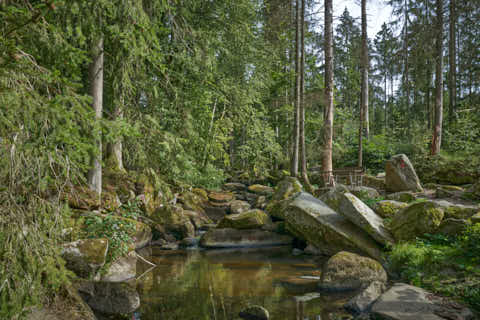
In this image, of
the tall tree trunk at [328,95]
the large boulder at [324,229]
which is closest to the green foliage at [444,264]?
the large boulder at [324,229]

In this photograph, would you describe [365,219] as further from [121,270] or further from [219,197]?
[219,197]

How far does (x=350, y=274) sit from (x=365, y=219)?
203 cm

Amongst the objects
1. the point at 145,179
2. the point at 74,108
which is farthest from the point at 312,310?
the point at 145,179

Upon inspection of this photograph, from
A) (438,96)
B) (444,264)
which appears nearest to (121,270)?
(444,264)

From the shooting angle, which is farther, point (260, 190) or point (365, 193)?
point (260, 190)

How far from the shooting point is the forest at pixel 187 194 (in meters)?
3.19

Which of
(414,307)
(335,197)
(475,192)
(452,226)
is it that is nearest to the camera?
(414,307)

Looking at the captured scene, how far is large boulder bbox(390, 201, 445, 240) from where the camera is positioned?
700cm

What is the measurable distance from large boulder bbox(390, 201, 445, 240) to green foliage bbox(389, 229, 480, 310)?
10.3 inches

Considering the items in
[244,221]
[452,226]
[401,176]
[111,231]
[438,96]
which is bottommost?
[244,221]

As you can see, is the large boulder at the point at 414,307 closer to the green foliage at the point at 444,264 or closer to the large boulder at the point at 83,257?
the green foliage at the point at 444,264

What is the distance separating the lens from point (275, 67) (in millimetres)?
21391

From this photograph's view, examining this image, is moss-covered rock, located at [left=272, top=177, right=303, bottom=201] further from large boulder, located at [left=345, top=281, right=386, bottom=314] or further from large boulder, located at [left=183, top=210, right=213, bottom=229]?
large boulder, located at [left=345, top=281, right=386, bottom=314]

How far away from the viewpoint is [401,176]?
1197cm
